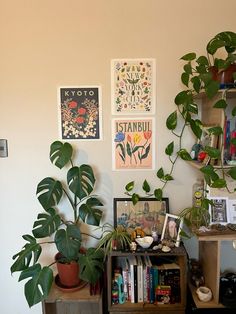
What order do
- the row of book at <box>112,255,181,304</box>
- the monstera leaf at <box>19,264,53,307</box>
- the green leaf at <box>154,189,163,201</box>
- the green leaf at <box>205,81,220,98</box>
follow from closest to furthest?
the green leaf at <box>205,81,220,98</box>, the monstera leaf at <box>19,264,53,307</box>, the row of book at <box>112,255,181,304</box>, the green leaf at <box>154,189,163,201</box>

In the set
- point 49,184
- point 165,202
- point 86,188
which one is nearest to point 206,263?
point 165,202

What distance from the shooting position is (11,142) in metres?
1.68

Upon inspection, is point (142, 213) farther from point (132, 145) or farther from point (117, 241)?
point (132, 145)

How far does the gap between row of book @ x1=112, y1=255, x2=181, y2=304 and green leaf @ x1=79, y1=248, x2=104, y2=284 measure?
139 millimetres

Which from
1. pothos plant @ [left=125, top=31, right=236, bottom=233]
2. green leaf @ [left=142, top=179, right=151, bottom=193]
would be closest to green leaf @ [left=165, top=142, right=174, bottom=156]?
pothos plant @ [left=125, top=31, right=236, bottom=233]

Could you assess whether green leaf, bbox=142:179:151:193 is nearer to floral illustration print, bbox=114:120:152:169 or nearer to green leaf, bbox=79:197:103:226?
floral illustration print, bbox=114:120:152:169

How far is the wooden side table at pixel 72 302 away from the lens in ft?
4.88

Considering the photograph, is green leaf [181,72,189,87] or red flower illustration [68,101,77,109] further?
red flower illustration [68,101,77,109]

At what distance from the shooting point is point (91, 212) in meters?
1.56

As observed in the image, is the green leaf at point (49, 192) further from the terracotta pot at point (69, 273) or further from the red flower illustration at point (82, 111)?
the red flower illustration at point (82, 111)

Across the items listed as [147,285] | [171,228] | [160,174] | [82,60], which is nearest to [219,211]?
[171,228]

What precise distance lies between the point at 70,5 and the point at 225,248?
1901 millimetres

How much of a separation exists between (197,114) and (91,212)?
918 millimetres

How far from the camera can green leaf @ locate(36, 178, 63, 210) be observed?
1525 mm
